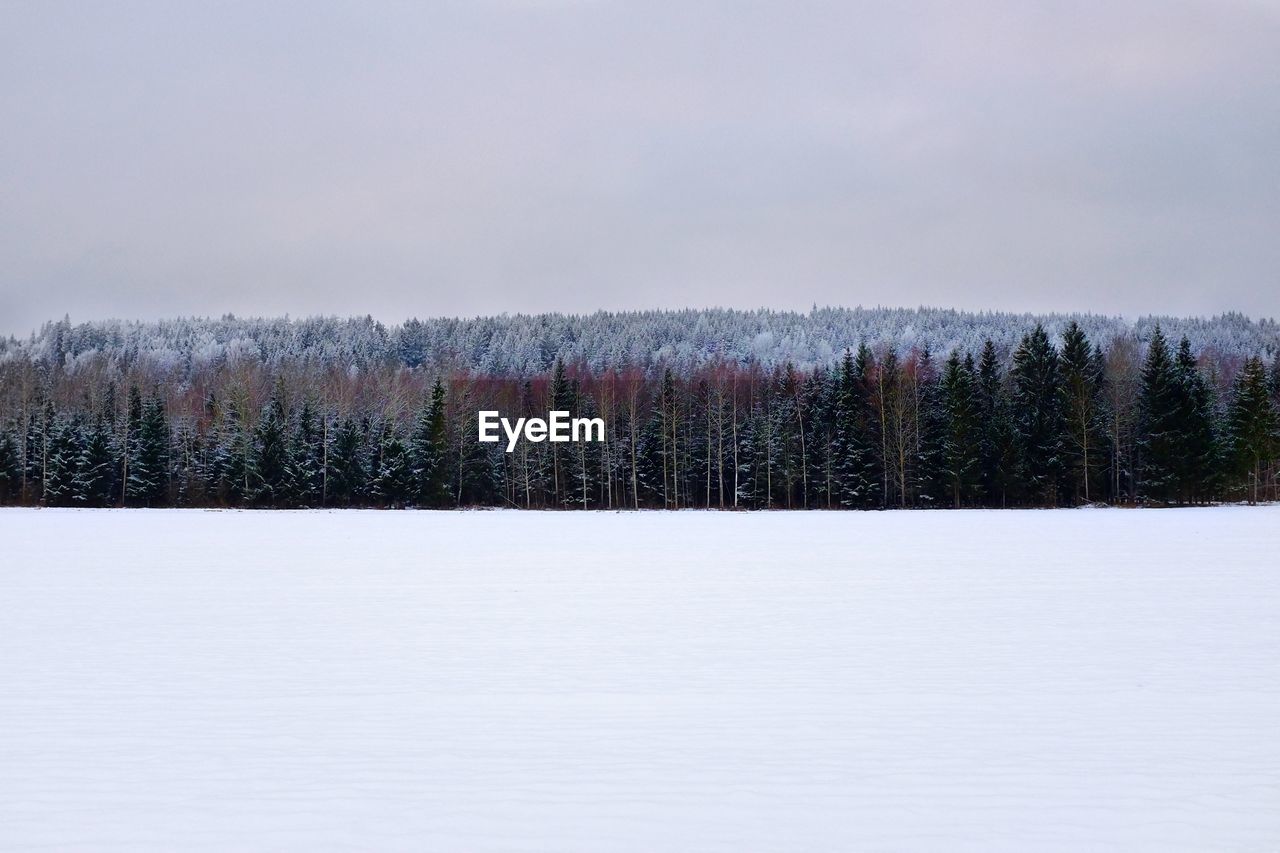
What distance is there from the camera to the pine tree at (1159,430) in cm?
5272

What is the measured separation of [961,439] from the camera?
5425 centimetres

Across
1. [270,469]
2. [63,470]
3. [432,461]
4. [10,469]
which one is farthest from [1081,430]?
[10,469]

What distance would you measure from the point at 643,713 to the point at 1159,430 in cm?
5447

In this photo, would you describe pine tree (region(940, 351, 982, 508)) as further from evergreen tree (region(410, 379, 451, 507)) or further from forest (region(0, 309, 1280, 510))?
evergreen tree (region(410, 379, 451, 507))

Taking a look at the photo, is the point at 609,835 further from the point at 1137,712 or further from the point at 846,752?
the point at 1137,712

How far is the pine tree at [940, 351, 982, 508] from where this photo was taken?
5388cm

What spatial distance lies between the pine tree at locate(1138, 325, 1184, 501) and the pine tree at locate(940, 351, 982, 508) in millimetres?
9062

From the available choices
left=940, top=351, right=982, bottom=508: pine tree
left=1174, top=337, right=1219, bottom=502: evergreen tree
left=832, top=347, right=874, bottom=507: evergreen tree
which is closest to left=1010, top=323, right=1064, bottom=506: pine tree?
left=940, top=351, right=982, bottom=508: pine tree

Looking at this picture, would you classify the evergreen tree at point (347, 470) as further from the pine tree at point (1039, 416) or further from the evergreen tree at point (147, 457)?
the pine tree at point (1039, 416)

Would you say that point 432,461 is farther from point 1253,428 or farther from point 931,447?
point 1253,428

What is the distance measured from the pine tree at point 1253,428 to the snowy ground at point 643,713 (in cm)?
4451

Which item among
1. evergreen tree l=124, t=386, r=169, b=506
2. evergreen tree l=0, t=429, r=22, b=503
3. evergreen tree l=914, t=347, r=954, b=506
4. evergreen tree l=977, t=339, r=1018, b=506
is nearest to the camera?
evergreen tree l=977, t=339, r=1018, b=506

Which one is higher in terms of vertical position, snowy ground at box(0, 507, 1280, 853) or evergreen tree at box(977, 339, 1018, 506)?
evergreen tree at box(977, 339, 1018, 506)

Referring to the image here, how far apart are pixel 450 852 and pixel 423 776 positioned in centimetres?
121
